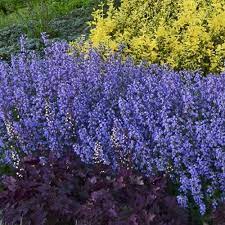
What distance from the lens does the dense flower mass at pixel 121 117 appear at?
404 centimetres

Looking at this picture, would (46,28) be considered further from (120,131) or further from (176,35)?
(120,131)

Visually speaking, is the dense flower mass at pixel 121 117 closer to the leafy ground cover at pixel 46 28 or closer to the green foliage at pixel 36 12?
the leafy ground cover at pixel 46 28

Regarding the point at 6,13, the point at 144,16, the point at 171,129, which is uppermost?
the point at 171,129

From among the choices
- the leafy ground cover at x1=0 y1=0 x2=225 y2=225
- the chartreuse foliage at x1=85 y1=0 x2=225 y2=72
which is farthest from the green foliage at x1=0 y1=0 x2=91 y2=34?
the leafy ground cover at x1=0 y1=0 x2=225 y2=225

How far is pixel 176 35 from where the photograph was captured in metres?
5.85

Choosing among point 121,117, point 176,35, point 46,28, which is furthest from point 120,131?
point 46,28

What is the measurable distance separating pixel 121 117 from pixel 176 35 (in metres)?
1.60

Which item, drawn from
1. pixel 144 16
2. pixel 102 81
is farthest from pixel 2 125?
pixel 144 16

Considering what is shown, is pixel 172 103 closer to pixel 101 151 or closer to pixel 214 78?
pixel 214 78

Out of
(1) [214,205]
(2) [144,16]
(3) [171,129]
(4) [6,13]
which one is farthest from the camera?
(4) [6,13]

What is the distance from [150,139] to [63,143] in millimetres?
→ 686

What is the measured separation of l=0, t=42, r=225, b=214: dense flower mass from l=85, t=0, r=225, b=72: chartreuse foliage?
55cm

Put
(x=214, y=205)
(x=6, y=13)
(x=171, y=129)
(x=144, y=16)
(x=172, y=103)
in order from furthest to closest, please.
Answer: (x=6, y=13) < (x=144, y=16) < (x=172, y=103) < (x=171, y=129) < (x=214, y=205)

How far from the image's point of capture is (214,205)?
12.6 feet
